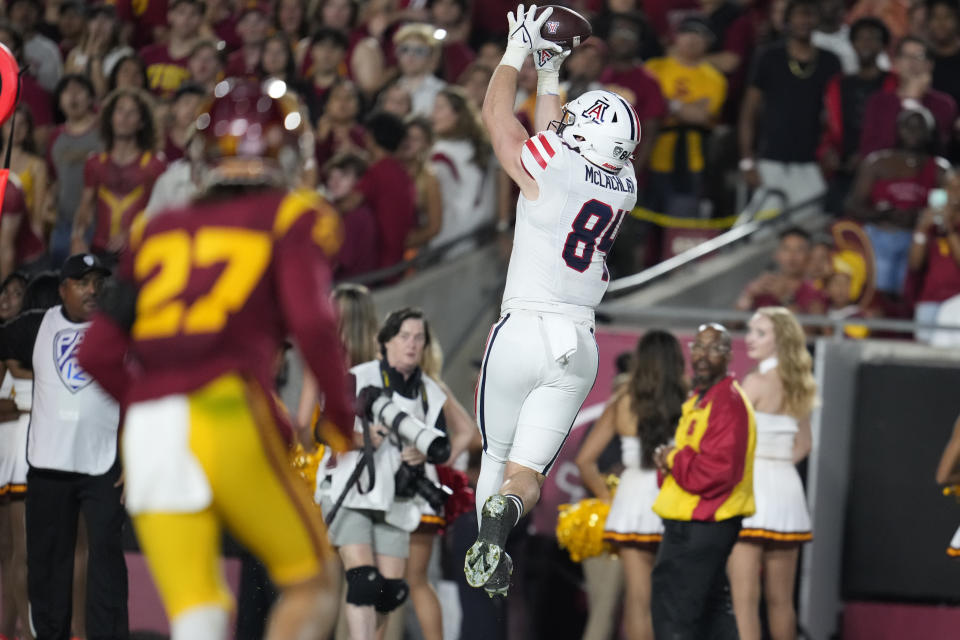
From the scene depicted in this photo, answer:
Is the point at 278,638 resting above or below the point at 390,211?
below

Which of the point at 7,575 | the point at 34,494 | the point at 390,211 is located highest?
the point at 390,211

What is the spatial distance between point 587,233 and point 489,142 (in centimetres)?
468

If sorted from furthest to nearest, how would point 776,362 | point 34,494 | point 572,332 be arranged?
point 776,362 → point 34,494 → point 572,332

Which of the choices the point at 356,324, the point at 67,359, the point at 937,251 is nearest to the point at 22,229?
the point at 67,359

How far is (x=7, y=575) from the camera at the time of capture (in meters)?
9.92

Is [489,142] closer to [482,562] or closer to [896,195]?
[896,195]

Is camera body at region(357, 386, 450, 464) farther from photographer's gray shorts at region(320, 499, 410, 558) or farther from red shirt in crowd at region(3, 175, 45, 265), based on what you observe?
red shirt in crowd at region(3, 175, 45, 265)

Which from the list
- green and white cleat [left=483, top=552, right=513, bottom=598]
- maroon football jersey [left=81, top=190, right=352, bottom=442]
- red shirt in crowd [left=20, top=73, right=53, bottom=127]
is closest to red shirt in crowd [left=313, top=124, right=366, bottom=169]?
red shirt in crowd [left=20, top=73, right=53, bottom=127]

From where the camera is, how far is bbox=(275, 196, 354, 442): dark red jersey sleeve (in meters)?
5.00

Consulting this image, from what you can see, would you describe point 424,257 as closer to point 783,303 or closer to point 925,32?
point 783,303

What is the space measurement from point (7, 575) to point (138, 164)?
3.00m

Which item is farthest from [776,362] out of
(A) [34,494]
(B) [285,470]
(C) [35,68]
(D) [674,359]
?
(C) [35,68]

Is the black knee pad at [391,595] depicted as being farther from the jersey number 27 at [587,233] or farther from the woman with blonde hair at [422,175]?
the woman with blonde hair at [422,175]

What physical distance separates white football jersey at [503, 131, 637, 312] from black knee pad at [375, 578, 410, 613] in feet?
5.99
